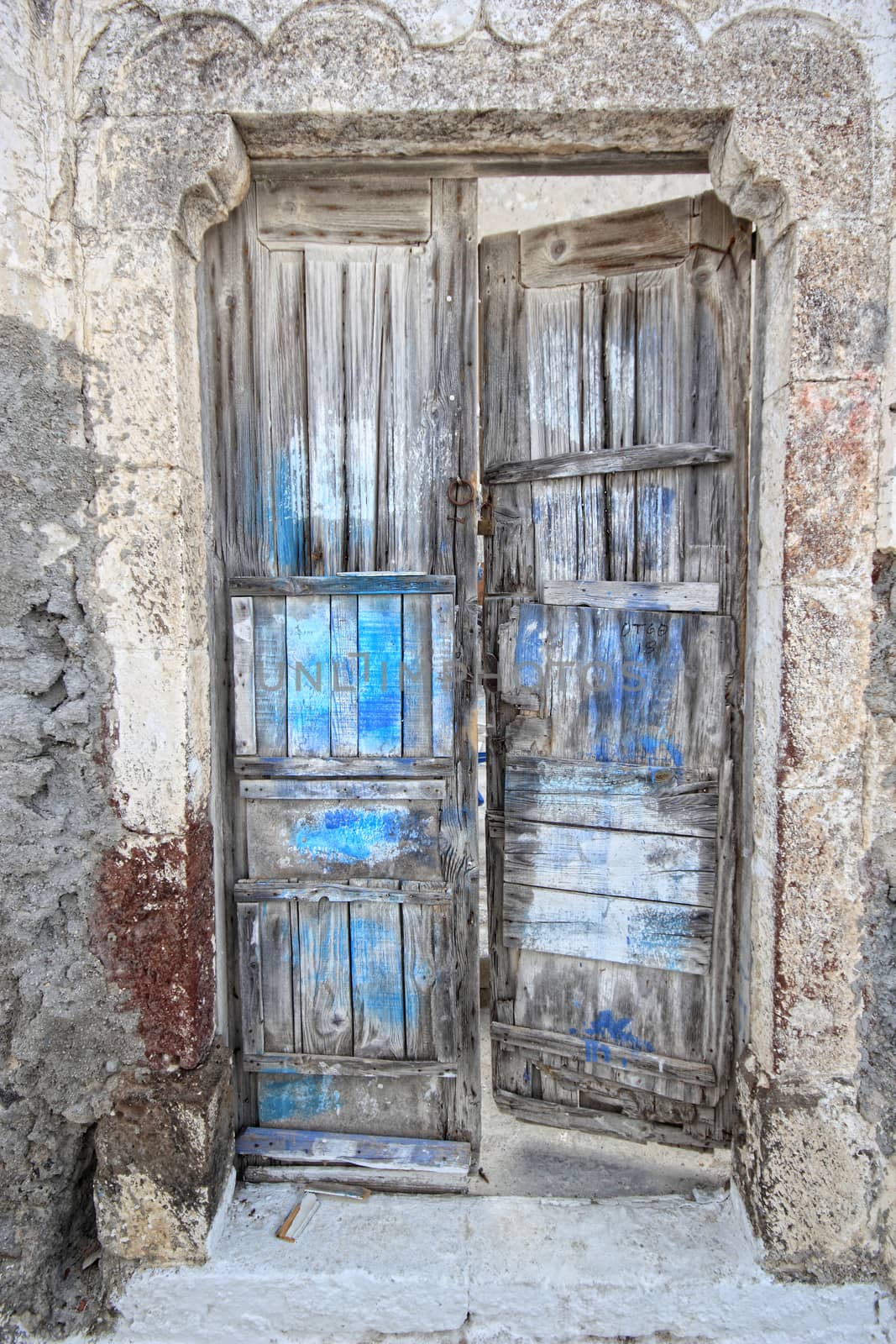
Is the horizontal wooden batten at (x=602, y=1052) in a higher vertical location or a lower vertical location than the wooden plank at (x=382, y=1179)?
higher

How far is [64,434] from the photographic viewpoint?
1794mm

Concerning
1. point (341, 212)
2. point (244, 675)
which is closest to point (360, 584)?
point (244, 675)

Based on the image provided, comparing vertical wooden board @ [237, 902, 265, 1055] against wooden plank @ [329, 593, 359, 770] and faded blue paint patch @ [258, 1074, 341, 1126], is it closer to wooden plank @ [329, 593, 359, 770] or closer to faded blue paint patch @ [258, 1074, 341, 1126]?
faded blue paint patch @ [258, 1074, 341, 1126]

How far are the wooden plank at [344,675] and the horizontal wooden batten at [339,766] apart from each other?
37mm

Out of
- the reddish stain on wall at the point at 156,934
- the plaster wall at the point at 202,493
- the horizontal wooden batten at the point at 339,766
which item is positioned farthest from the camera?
the horizontal wooden batten at the point at 339,766

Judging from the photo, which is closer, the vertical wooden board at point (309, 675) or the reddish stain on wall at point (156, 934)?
the reddish stain on wall at point (156, 934)

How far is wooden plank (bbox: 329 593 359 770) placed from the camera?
2.08 metres

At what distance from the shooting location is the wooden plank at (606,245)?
207 centimetres

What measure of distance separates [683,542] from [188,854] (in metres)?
1.71

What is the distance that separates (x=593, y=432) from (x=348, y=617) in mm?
954

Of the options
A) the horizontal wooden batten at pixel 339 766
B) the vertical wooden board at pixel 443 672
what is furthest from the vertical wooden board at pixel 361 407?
the horizontal wooden batten at pixel 339 766

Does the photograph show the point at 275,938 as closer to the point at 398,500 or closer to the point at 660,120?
the point at 398,500

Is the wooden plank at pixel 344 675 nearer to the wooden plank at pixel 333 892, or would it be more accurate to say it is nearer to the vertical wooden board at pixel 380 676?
the vertical wooden board at pixel 380 676

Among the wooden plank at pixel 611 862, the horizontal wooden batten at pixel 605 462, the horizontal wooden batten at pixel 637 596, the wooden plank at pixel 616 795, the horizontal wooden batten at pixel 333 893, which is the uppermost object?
the horizontal wooden batten at pixel 605 462
